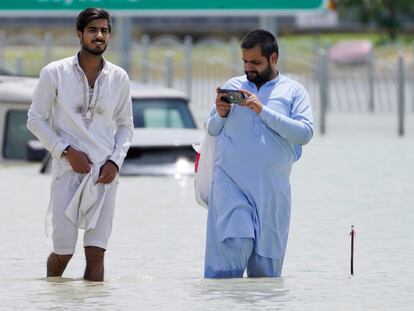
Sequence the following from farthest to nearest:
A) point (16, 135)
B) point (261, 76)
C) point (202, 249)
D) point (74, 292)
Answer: point (16, 135) < point (202, 249) < point (261, 76) < point (74, 292)

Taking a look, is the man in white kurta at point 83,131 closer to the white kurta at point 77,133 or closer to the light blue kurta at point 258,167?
the white kurta at point 77,133

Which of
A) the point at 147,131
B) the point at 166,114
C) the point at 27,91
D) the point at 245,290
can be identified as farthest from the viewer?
the point at 27,91

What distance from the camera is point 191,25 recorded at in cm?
7762

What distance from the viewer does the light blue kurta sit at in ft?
32.8

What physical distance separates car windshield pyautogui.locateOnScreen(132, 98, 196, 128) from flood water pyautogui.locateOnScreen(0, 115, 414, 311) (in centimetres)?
57

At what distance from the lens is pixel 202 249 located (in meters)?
13.1

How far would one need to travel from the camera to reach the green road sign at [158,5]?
2786cm

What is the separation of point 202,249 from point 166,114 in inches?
240

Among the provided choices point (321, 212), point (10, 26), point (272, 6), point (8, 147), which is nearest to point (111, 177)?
point (321, 212)

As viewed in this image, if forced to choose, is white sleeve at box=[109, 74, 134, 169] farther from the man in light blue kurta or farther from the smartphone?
the smartphone

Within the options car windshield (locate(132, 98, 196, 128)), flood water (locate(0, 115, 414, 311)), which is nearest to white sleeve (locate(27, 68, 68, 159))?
flood water (locate(0, 115, 414, 311))

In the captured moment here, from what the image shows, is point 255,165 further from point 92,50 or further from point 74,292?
point 74,292

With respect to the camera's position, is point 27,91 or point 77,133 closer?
point 77,133

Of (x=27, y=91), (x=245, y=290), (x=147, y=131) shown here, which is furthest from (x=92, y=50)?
(x=27, y=91)
